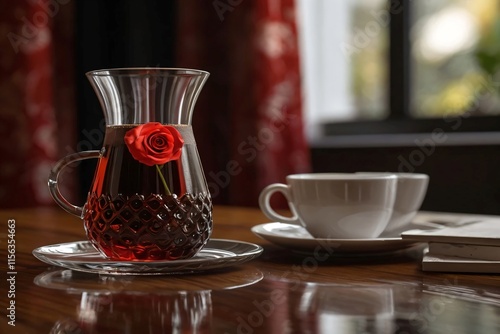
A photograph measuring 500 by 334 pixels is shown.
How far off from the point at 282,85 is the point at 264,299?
1.70 m

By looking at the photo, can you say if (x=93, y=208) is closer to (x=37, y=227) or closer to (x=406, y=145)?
(x=37, y=227)

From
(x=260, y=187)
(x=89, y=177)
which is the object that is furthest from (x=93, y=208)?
(x=89, y=177)

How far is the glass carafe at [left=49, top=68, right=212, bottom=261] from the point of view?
665 mm

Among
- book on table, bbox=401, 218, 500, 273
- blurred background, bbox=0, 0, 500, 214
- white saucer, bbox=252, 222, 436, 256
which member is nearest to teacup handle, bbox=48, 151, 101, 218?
white saucer, bbox=252, 222, 436, 256

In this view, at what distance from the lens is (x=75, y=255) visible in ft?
2.43

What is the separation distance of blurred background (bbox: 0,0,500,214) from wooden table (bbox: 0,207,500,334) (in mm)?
1427

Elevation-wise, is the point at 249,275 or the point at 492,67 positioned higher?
the point at 492,67

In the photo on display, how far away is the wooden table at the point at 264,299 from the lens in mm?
475

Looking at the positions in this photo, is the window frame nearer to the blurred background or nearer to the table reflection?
the blurred background

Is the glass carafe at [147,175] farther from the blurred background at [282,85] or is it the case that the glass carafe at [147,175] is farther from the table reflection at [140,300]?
the blurred background at [282,85]

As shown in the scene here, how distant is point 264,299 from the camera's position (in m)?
0.56

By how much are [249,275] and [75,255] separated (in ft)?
0.63

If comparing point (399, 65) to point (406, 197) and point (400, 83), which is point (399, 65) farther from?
point (406, 197)

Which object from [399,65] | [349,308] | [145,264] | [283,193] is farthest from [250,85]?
[349,308]
